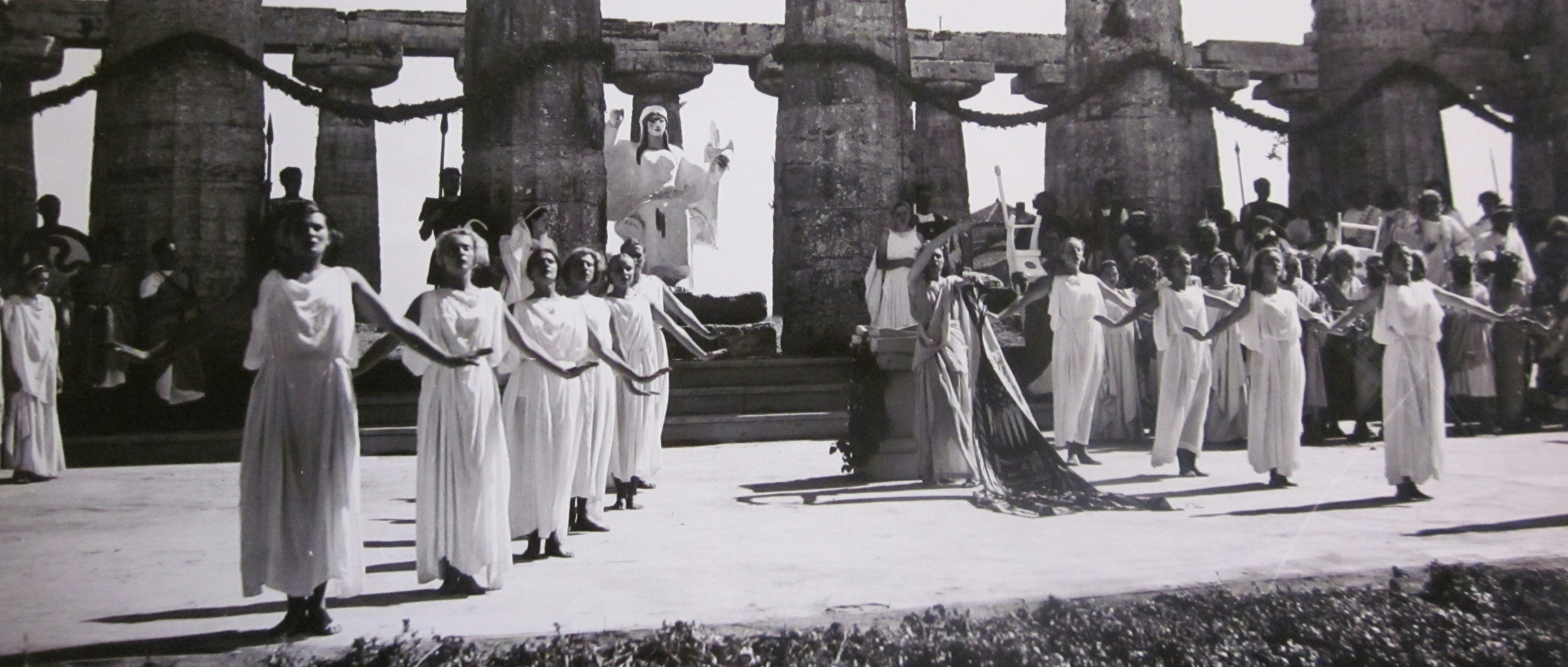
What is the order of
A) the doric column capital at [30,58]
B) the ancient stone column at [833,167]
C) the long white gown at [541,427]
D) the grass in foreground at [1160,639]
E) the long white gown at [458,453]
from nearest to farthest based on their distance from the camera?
the grass in foreground at [1160,639] → the long white gown at [458,453] → the long white gown at [541,427] → the ancient stone column at [833,167] → the doric column capital at [30,58]

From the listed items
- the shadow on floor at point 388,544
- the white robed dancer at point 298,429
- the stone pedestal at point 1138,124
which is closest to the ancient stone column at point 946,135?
the stone pedestal at point 1138,124

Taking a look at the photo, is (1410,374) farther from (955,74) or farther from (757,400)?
(955,74)

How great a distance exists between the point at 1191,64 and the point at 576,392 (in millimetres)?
19654

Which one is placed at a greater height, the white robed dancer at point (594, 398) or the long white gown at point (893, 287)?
the long white gown at point (893, 287)

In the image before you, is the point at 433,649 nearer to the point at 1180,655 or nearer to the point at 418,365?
the point at 418,365

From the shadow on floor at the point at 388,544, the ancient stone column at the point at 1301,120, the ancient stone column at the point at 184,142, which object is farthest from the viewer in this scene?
the ancient stone column at the point at 1301,120

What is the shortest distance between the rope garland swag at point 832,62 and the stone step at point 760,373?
2744mm

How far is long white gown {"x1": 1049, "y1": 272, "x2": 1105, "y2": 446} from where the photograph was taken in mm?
11336

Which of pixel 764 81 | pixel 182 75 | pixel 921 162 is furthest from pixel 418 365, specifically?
pixel 921 162

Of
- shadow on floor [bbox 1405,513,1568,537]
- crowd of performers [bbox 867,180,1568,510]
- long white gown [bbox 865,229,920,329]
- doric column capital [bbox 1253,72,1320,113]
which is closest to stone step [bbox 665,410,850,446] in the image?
long white gown [bbox 865,229,920,329]

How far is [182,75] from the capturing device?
510 inches

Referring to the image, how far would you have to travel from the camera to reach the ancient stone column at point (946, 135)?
23.9 m

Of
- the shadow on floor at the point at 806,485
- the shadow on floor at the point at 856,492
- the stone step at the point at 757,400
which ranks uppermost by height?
the stone step at the point at 757,400

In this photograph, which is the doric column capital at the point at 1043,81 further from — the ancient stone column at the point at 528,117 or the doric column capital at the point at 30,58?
the doric column capital at the point at 30,58
